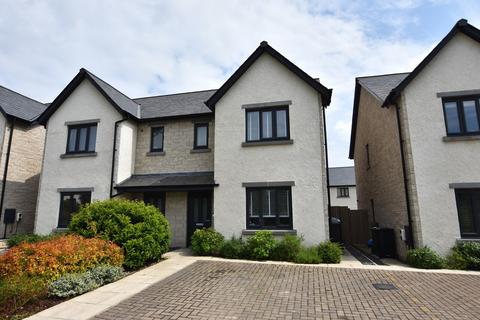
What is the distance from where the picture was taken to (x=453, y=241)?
9.40m

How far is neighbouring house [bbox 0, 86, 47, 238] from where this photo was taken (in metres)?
14.4

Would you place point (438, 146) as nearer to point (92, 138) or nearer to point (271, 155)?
point (271, 155)

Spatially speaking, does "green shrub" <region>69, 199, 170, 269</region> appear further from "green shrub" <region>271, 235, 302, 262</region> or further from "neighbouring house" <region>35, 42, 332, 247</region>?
"green shrub" <region>271, 235, 302, 262</region>

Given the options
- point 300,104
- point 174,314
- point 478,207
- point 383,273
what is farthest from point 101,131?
point 478,207

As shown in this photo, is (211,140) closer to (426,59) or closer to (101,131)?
(101,131)

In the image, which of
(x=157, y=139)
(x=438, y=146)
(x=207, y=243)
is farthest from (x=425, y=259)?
(x=157, y=139)

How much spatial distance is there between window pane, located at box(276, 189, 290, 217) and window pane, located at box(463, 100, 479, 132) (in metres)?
6.90

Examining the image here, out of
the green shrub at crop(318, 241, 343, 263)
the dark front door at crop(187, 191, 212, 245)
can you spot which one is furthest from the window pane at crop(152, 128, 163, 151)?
the green shrub at crop(318, 241, 343, 263)

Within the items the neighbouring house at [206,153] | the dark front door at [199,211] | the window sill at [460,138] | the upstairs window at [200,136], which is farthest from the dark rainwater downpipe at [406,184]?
the upstairs window at [200,136]

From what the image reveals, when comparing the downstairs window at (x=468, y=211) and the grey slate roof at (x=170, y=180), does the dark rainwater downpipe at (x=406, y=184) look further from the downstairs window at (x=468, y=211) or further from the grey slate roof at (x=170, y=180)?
the grey slate roof at (x=170, y=180)

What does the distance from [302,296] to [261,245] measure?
404 cm

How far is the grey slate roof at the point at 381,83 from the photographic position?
12.4m

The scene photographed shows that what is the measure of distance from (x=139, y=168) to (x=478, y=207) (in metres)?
14.3

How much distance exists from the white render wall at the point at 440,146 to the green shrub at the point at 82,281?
1015cm
